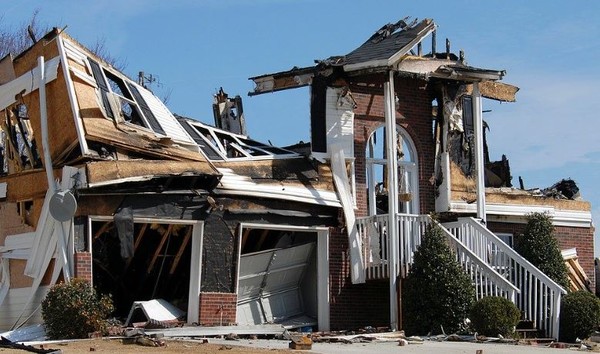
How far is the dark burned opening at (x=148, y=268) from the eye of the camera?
21797mm

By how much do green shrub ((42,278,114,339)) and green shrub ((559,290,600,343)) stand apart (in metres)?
8.85

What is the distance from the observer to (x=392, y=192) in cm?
2289

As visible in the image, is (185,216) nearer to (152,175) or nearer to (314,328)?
(152,175)

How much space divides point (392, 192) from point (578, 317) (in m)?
4.33

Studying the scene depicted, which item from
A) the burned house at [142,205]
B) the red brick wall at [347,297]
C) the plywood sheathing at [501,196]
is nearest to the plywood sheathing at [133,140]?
the burned house at [142,205]

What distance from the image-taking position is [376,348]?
17703 millimetres

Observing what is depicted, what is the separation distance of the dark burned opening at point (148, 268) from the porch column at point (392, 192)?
3987 millimetres

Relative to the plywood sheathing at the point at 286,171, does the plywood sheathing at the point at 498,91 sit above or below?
above

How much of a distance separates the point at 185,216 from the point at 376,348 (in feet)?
16.6

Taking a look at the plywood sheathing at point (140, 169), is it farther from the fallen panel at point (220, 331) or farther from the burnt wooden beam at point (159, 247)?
the fallen panel at point (220, 331)

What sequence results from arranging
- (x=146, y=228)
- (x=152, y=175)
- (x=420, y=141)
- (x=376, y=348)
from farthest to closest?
(x=420, y=141), (x=146, y=228), (x=152, y=175), (x=376, y=348)

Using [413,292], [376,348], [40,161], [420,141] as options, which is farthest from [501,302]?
[40,161]

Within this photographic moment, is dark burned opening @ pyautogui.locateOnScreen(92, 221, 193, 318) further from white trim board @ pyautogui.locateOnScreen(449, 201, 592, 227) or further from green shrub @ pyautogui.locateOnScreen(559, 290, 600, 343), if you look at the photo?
green shrub @ pyautogui.locateOnScreen(559, 290, 600, 343)

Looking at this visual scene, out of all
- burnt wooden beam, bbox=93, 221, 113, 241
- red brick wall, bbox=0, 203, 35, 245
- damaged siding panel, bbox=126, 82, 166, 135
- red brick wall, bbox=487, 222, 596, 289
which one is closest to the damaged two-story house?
red brick wall, bbox=487, 222, 596, 289
